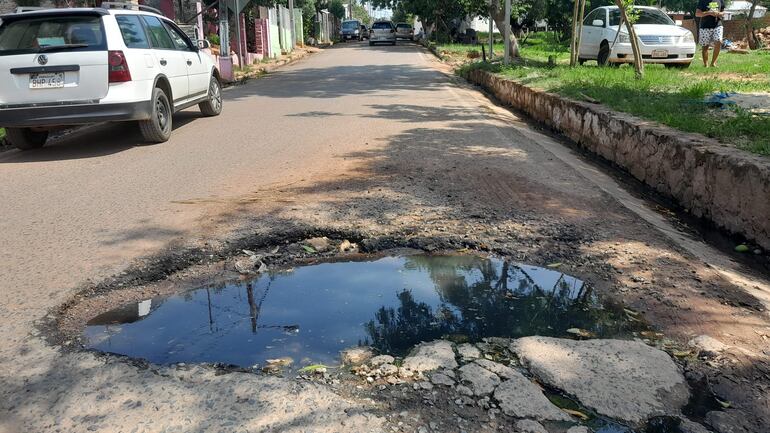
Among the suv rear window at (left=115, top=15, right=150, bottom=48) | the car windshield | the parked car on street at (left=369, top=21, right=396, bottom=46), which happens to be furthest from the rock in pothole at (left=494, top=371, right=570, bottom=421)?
the parked car on street at (left=369, top=21, right=396, bottom=46)

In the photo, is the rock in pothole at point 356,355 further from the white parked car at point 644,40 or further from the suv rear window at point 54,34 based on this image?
the white parked car at point 644,40

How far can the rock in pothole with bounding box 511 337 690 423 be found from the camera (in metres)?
2.67

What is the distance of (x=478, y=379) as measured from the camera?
9.18 feet

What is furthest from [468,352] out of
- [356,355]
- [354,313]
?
[354,313]

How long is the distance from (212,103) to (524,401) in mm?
8996

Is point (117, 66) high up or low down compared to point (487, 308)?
up

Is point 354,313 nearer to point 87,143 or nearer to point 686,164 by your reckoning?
point 686,164

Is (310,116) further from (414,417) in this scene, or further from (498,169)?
(414,417)

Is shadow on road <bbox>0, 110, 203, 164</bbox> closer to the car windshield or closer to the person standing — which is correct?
the person standing

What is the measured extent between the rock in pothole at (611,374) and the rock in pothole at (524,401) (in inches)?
4.8

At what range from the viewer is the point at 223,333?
3.34 meters

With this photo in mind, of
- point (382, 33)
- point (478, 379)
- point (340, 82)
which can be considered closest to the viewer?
point (478, 379)

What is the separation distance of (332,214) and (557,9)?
30.7 metres

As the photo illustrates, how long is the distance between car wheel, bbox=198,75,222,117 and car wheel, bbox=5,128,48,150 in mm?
2694
